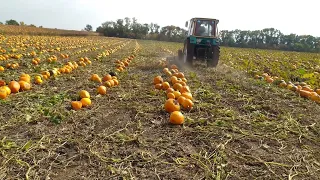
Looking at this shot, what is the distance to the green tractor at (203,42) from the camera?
45.4ft

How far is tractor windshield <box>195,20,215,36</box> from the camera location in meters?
14.4

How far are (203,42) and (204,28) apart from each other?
Result: 1155 mm

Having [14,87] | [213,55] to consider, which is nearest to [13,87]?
[14,87]

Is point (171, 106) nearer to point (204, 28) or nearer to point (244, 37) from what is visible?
point (204, 28)

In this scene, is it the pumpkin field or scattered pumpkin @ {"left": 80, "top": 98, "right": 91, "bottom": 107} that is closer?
the pumpkin field

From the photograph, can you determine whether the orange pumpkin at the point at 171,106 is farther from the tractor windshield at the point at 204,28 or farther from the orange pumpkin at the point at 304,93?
the tractor windshield at the point at 204,28

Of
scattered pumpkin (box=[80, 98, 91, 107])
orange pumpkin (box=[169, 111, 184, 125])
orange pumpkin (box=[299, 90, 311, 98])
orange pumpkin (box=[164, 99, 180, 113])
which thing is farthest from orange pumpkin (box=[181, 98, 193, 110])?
orange pumpkin (box=[299, 90, 311, 98])

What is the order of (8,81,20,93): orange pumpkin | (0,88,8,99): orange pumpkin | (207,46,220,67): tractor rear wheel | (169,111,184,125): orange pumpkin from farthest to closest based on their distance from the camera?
(207,46,220,67): tractor rear wheel → (8,81,20,93): orange pumpkin → (0,88,8,99): orange pumpkin → (169,111,184,125): orange pumpkin

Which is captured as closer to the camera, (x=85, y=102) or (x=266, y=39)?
(x=85, y=102)

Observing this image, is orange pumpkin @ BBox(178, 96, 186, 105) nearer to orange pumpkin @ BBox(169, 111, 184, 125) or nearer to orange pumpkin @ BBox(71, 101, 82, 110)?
orange pumpkin @ BBox(169, 111, 184, 125)

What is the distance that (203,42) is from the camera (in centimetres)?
1391

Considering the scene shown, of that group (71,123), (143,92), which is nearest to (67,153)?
(71,123)

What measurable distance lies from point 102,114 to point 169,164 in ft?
7.82

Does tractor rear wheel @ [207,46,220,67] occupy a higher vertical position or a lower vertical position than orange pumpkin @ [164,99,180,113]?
higher
